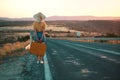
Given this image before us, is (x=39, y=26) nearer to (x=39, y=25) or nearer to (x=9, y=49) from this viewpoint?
(x=39, y=25)

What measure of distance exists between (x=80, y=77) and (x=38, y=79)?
132cm

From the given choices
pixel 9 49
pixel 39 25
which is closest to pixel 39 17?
pixel 39 25

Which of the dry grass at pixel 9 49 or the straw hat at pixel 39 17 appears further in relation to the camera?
the dry grass at pixel 9 49

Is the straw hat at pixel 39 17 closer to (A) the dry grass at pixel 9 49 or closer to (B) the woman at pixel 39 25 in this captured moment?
(B) the woman at pixel 39 25

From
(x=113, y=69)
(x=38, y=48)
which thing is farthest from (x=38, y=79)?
(x=38, y=48)

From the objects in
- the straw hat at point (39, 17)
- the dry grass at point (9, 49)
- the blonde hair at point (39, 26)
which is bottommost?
the dry grass at point (9, 49)

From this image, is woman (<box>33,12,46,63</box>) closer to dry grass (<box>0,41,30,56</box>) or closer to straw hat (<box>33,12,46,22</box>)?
straw hat (<box>33,12,46,22</box>)

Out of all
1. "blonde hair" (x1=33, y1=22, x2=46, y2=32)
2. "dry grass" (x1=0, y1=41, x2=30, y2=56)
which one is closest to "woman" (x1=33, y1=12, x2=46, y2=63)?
"blonde hair" (x1=33, y1=22, x2=46, y2=32)

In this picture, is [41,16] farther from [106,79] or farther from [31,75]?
[106,79]

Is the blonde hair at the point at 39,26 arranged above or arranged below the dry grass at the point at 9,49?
above

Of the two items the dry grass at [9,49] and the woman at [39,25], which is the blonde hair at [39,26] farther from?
the dry grass at [9,49]

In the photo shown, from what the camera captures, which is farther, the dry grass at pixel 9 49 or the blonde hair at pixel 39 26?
the dry grass at pixel 9 49

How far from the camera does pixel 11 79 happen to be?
9.42 meters

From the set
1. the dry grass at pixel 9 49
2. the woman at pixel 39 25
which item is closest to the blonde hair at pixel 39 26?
the woman at pixel 39 25
